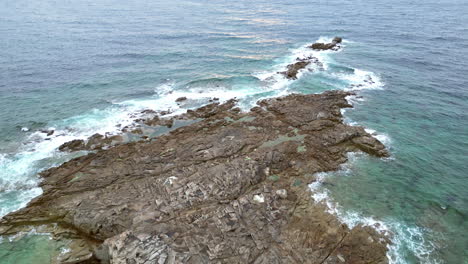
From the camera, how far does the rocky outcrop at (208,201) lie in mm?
18219

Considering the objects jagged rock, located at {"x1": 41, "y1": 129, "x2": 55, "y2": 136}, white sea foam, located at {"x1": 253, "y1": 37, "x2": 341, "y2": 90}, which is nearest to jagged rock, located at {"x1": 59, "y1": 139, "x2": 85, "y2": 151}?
jagged rock, located at {"x1": 41, "y1": 129, "x2": 55, "y2": 136}

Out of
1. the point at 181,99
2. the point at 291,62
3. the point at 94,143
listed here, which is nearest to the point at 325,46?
the point at 291,62

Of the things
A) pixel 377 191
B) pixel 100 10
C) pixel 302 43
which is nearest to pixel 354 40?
pixel 302 43

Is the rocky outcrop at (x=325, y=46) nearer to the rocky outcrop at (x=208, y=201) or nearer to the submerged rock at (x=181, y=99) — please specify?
the rocky outcrop at (x=208, y=201)

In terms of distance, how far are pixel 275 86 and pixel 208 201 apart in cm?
2939

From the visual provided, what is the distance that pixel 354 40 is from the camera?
7162cm

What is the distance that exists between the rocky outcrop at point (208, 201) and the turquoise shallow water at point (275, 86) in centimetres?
199

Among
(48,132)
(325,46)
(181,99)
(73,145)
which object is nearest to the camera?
(73,145)

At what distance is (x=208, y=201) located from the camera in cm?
2186

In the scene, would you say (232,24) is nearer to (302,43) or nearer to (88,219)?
(302,43)

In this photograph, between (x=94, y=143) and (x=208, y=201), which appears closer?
(x=208, y=201)

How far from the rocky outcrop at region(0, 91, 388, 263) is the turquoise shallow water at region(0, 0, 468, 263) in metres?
1.99

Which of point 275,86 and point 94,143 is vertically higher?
point 94,143

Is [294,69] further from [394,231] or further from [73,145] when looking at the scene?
[73,145]
